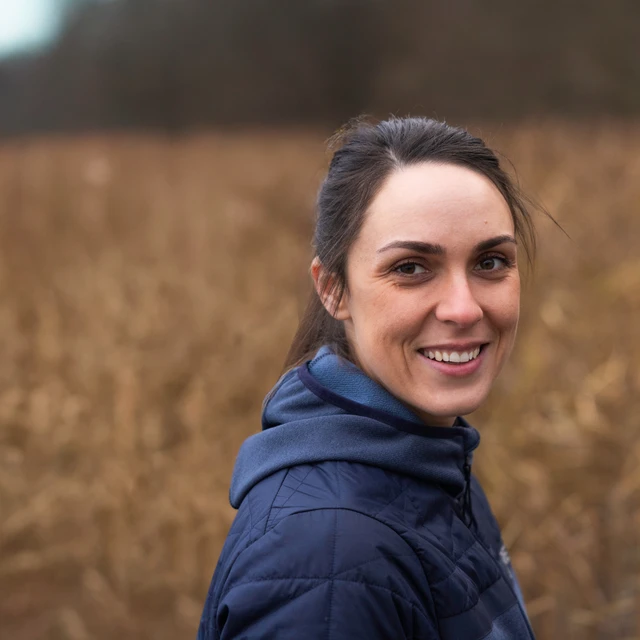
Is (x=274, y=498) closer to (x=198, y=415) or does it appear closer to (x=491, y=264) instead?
(x=491, y=264)

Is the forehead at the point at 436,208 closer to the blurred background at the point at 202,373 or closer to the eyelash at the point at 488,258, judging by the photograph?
the eyelash at the point at 488,258

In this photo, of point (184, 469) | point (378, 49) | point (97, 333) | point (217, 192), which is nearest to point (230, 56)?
point (378, 49)

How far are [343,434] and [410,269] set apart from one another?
228 millimetres

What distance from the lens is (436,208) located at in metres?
1.07

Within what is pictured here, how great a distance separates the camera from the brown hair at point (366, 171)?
114 cm

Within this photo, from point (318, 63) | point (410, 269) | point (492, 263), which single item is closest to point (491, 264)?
point (492, 263)

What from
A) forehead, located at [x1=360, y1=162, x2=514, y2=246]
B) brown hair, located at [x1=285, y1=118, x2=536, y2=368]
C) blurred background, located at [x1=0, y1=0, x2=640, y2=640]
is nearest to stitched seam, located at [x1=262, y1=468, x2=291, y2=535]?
brown hair, located at [x1=285, y1=118, x2=536, y2=368]

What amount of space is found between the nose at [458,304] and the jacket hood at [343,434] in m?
0.14

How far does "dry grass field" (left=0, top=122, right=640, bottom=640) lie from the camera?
8.96ft

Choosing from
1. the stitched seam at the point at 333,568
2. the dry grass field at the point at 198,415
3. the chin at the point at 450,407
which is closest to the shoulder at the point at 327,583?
the stitched seam at the point at 333,568

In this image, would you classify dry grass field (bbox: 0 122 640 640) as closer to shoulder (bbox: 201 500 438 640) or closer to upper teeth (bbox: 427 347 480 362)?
upper teeth (bbox: 427 347 480 362)

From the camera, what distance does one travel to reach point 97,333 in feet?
14.0

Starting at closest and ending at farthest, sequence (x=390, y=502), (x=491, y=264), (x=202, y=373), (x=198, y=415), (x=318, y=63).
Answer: (x=390, y=502) < (x=491, y=264) < (x=198, y=415) < (x=202, y=373) < (x=318, y=63)

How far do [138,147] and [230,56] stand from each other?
5.43m
